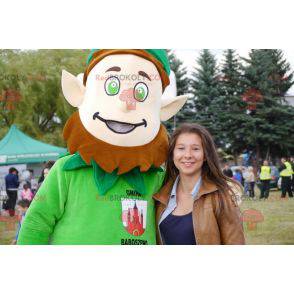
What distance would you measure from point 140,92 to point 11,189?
107 cm

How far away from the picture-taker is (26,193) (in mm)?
2982

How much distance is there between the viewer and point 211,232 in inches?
100

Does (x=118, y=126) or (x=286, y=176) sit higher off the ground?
(x=118, y=126)

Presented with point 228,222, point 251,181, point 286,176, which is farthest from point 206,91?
point 228,222

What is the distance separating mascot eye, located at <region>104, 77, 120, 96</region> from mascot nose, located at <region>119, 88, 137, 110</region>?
40mm

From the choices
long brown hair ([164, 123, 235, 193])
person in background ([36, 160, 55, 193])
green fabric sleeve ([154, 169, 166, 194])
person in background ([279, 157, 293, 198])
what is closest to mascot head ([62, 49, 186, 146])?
long brown hair ([164, 123, 235, 193])

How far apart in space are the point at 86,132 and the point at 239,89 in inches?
44.7

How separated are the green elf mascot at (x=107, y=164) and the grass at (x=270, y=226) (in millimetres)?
583

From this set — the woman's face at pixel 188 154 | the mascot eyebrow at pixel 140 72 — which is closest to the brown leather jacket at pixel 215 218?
the woman's face at pixel 188 154

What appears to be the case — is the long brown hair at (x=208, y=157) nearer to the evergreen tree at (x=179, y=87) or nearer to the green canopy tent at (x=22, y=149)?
the evergreen tree at (x=179, y=87)

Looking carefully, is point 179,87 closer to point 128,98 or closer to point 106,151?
point 128,98

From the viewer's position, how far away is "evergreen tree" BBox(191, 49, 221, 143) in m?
3.11

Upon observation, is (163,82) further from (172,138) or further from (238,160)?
(238,160)

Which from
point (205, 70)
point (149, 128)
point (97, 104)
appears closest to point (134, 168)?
point (149, 128)
